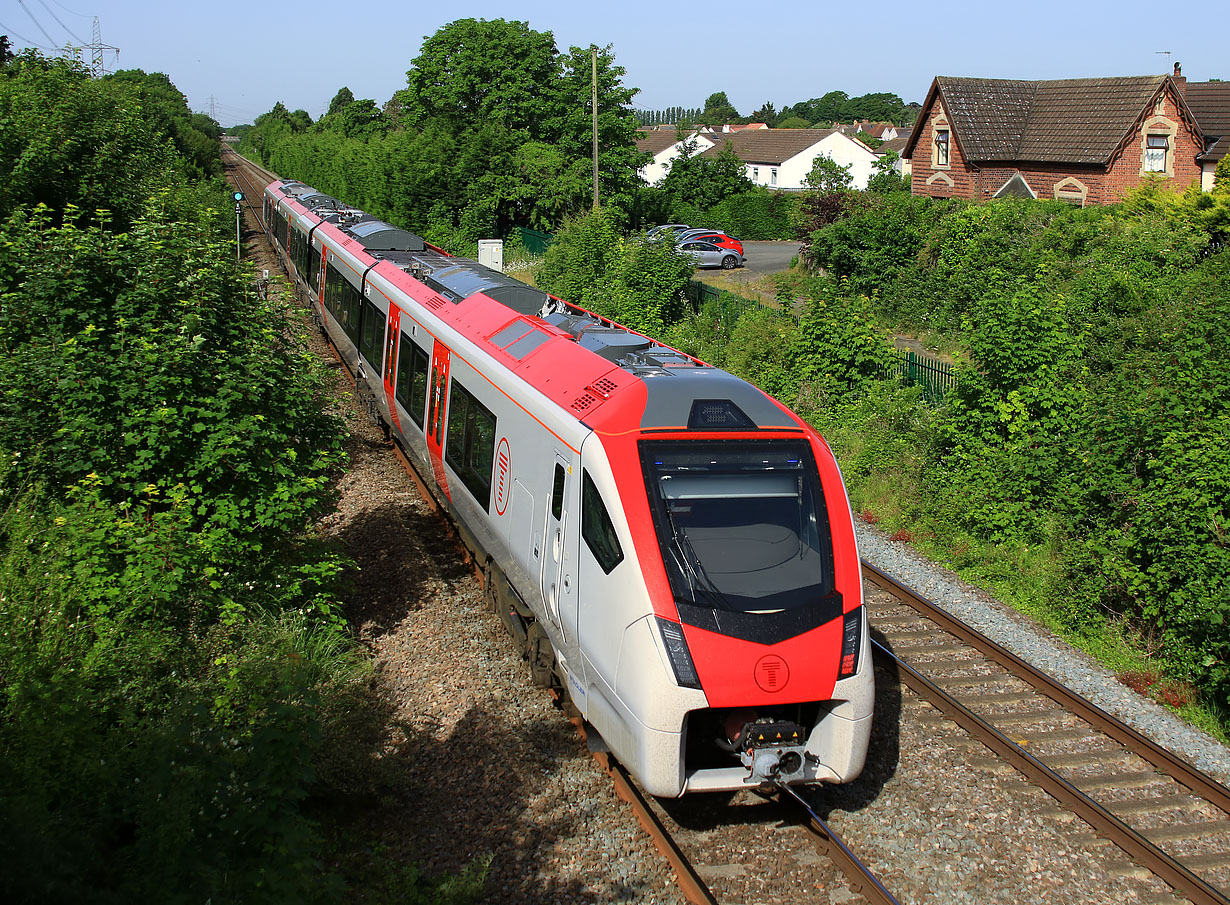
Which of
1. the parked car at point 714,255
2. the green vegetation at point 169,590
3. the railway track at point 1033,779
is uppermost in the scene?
the parked car at point 714,255

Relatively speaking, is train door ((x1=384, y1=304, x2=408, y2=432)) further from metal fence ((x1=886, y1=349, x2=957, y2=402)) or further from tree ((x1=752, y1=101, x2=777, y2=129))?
tree ((x1=752, y1=101, x2=777, y2=129))

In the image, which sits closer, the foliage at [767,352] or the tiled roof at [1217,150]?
the foliage at [767,352]

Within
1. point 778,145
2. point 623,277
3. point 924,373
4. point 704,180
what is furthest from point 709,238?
point 778,145

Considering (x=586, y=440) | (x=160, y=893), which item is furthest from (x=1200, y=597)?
(x=160, y=893)

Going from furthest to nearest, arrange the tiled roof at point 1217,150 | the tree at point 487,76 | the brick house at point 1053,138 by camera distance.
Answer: the tree at point 487,76 < the tiled roof at point 1217,150 < the brick house at point 1053,138

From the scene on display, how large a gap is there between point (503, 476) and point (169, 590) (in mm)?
2804

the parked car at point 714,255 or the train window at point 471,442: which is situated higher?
the parked car at point 714,255

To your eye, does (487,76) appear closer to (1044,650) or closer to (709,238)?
(709,238)

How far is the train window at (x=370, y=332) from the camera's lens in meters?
14.4

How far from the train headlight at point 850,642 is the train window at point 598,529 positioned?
1.47 m

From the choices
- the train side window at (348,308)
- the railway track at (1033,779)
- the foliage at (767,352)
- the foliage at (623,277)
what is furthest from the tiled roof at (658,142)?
the railway track at (1033,779)

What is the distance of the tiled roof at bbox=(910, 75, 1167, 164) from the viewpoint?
27219mm

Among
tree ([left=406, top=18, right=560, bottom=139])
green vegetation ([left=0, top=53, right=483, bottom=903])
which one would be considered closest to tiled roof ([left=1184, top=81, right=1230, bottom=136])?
tree ([left=406, top=18, right=560, bottom=139])

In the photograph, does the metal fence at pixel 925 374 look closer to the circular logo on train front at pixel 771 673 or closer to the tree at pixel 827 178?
the circular logo on train front at pixel 771 673
